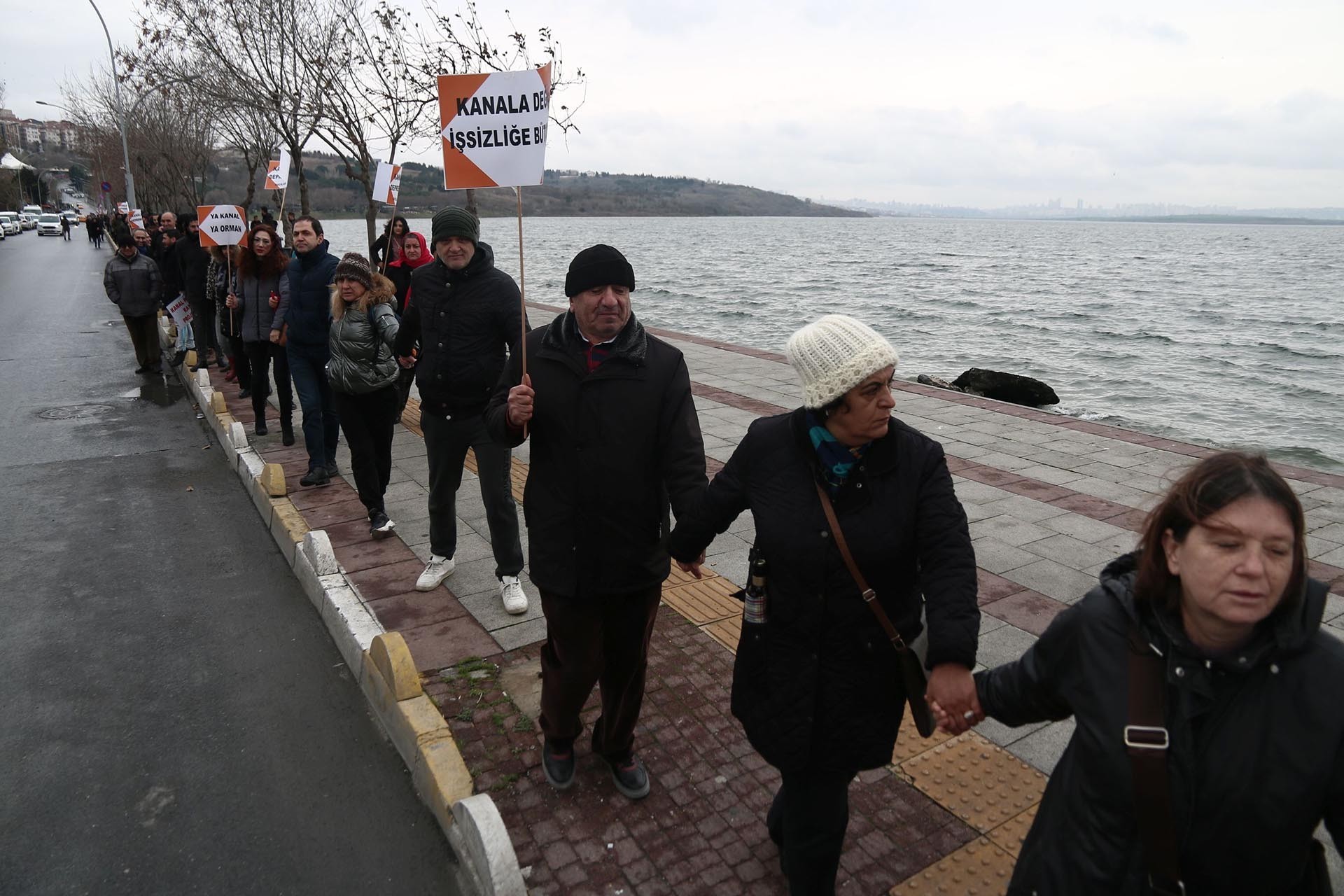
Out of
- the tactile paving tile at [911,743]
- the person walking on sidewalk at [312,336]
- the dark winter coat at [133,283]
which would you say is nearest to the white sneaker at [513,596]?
the tactile paving tile at [911,743]

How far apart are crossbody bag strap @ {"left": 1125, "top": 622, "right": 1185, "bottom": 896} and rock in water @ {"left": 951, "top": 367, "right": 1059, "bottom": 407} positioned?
15.1 metres

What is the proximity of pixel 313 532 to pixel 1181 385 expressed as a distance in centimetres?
2124

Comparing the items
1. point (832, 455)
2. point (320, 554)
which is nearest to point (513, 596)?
point (320, 554)

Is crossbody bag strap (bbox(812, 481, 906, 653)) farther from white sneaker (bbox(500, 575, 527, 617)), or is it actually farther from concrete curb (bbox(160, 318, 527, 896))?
white sneaker (bbox(500, 575, 527, 617))

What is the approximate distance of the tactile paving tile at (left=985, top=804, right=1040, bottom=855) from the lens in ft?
10.9

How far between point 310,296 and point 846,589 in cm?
591

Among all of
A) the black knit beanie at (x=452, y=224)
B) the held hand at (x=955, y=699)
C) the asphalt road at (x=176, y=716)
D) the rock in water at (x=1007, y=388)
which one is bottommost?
the rock in water at (x=1007, y=388)

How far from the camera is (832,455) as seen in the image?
2615 mm

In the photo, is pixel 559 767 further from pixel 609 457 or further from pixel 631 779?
pixel 609 457

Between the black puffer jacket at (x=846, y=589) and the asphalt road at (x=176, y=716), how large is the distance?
1582mm

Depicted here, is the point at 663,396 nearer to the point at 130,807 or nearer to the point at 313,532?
the point at 130,807

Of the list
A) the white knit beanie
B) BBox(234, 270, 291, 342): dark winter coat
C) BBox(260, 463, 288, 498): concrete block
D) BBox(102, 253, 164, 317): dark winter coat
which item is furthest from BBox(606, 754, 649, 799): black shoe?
BBox(102, 253, 164, 317): dark winter coat

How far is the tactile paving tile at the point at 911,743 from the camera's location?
3.85 metres

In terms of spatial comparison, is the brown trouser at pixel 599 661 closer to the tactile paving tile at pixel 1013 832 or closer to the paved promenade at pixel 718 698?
the paved promenade at pixel 718 698
